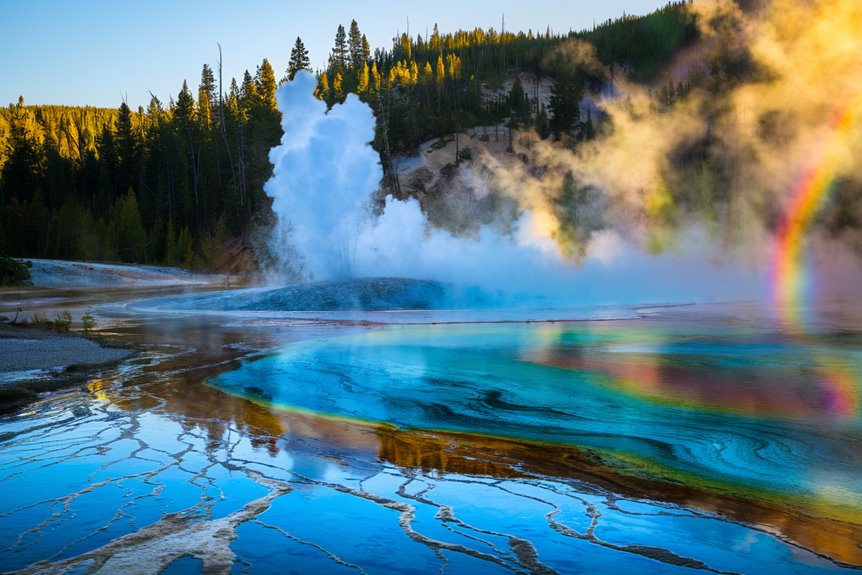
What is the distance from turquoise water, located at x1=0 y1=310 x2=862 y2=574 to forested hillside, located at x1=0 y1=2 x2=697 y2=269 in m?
56.7

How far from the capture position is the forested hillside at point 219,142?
6888 cm

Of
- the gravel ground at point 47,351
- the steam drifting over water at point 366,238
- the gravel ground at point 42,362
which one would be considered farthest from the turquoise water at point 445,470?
the steam drifting over water at point 366,238

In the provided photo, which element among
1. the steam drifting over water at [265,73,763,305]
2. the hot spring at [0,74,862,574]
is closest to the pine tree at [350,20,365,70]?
the steam drifting over water at [265,73,763,305]

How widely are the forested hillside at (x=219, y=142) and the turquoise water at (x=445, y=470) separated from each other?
186 ft

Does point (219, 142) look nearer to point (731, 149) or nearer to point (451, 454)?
point (731, 149)

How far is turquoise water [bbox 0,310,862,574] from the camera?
5.24 meters

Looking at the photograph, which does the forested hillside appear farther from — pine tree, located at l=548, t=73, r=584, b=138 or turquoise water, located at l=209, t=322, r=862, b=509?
turquoise water, located at l=209, t=322, r=862, b=509

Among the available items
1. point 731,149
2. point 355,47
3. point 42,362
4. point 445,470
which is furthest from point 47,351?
point 355,47

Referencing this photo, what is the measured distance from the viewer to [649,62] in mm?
113438

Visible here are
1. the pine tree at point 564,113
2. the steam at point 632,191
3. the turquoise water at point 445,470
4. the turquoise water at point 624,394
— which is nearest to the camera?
the turquoise water at point 445,470

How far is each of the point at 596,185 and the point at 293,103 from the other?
3923 centimetres

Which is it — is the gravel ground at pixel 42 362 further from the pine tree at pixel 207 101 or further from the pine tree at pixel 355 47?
the pine tree at pixel 355 47

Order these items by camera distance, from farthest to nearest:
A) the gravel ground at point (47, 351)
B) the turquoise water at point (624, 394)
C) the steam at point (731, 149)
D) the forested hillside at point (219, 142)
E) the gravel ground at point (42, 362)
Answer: the forested hillside at point (219, 142)
the steam at point (731, 149)
the gravel ground at point (47, 351)
the gravel ground at point (42, 362)
the turquoise water at point (624, 394)

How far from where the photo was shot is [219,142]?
294 ft
